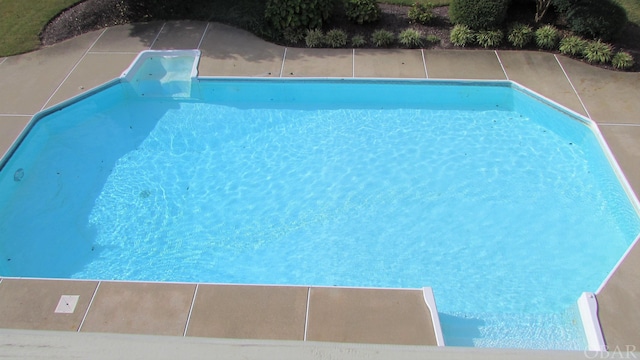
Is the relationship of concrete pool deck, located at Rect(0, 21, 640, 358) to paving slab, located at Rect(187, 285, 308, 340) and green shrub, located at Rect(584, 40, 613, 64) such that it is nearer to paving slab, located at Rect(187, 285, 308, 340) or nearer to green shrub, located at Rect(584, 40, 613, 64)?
paving slab, located at Rect(187, 285, 308, 340)

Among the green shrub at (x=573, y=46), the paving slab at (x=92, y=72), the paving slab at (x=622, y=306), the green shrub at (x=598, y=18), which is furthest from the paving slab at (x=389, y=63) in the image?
the paving slab at (x=622, y=306)

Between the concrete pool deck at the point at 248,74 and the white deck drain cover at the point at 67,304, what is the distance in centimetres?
8

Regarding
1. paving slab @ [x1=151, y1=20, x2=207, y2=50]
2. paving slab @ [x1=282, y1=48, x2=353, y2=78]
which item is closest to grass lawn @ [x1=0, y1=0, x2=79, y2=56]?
paving slab @ [x1=151, y1=20, x2=207, y2=50]

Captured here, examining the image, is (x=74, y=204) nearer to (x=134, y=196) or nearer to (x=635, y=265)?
(x=134, y=196)

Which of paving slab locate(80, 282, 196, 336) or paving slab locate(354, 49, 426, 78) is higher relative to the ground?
paving slab locate(354, 49, 426, 78)

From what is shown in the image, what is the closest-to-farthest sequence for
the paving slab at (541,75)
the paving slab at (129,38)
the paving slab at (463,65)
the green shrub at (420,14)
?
the paving slab at (541,75), the paving slab at (463,65), the paving slab at (129,38), the green shrub at (420,14)

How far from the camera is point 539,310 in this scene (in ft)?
22.8

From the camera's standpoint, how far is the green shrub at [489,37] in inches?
429

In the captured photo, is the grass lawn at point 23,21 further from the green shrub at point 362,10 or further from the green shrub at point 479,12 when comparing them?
the green shrub at point 479,12

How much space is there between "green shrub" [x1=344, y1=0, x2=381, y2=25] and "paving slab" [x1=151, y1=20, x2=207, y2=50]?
352 cm

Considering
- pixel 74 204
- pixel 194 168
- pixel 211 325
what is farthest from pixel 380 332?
pixel 74 204

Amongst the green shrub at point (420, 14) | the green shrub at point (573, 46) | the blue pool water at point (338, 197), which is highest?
the green shrub at point (420, 14)

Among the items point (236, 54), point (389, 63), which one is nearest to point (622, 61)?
point (389, 63)

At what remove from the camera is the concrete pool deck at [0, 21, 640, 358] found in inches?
247
